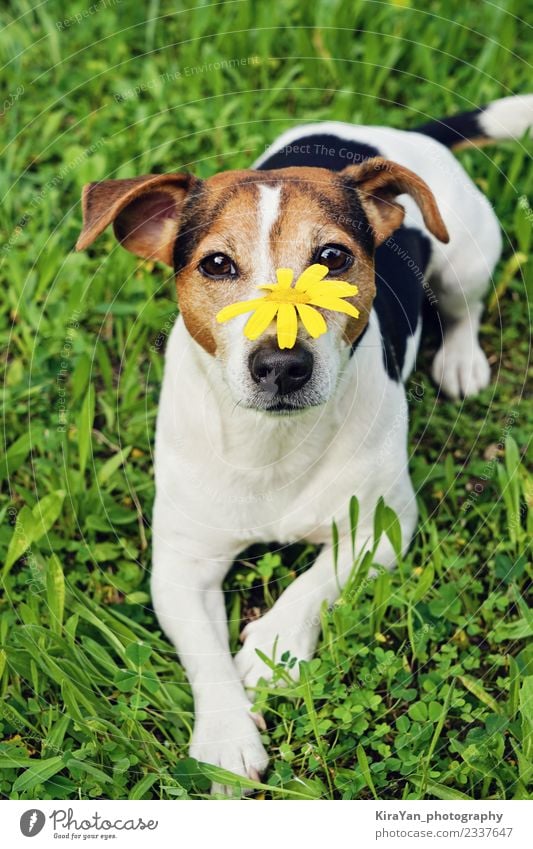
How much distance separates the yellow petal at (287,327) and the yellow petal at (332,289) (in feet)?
0.40

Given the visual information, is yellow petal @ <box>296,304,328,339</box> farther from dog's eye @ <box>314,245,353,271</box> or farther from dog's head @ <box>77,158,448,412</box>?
dog's eye @ <box>314,245,353,271</box>

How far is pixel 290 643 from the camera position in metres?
3.99

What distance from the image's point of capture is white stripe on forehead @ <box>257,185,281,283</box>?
3.57m

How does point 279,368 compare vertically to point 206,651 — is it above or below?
above

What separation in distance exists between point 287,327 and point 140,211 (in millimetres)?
932

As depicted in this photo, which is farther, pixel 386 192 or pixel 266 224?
pixel 386 192

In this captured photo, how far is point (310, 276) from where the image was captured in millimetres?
3473

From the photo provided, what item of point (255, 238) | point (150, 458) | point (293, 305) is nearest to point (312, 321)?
point (293, 305)

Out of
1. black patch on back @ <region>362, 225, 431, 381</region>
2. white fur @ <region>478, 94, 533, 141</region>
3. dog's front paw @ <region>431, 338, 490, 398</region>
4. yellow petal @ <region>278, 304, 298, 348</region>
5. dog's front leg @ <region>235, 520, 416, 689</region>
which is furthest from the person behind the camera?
white fur @ <region>478, 94, 533, 141</region>

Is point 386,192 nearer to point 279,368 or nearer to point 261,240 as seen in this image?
point 261,240

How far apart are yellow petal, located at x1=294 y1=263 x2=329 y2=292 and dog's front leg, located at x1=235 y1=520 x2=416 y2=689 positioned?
1.17 m

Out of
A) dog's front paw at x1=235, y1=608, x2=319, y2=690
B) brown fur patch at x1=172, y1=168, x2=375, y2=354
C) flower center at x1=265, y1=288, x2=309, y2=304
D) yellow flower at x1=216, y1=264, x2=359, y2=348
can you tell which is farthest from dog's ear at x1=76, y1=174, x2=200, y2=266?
dog's front paw at x1=235, y1=608, x2=319, y2=690

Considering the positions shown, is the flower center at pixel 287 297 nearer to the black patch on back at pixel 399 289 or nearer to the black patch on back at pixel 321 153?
the black patch on back at pixel 399 289

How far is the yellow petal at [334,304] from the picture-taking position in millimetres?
3385
